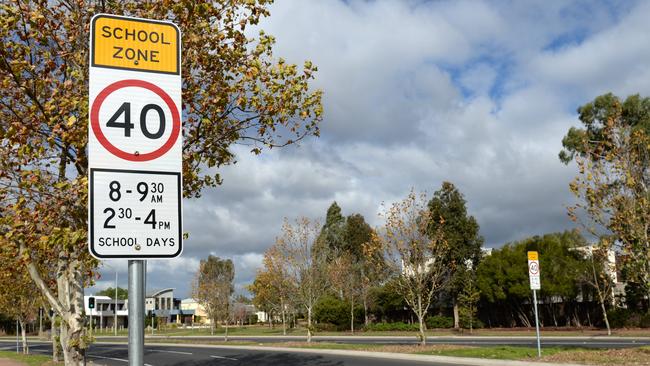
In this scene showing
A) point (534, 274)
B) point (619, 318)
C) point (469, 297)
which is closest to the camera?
point (534, 274)

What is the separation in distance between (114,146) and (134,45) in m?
0.54

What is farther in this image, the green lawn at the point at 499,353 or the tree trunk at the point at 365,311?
the tree trunk at the point at 365,311

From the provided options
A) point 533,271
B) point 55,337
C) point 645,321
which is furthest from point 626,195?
point 645,321

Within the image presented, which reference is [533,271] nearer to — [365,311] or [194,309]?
[365,311]

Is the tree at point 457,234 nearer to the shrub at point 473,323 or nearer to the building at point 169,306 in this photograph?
the shrub at point 473,323

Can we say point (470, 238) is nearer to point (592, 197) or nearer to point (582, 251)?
point (582, 251)

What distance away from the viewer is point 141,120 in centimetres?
289

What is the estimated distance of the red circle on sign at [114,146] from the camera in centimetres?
280

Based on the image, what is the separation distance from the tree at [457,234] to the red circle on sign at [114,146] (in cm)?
5114

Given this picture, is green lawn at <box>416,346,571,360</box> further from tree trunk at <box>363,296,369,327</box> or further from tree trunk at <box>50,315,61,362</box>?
tree trunk at <box>363,296,369,327</box>

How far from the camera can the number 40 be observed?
284cm

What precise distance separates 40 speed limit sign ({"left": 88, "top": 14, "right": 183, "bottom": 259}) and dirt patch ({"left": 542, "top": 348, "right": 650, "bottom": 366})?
1788cm

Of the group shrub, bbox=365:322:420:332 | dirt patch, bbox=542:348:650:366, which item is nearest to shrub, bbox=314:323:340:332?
shrub, bbox=365:322:420:332

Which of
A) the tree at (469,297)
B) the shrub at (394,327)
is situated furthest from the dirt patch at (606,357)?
the shrub at (394,327)
